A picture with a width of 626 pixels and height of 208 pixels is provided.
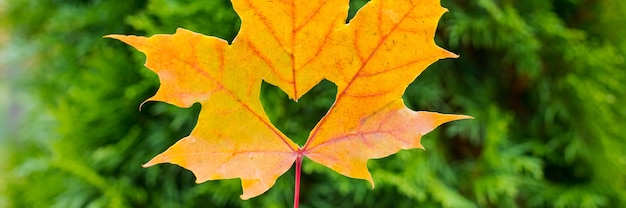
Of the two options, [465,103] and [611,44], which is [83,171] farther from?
[611,44]

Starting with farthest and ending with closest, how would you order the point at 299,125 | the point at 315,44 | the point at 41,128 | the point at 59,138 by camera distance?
1. the point at 41,128
2. the point at 59,138
3. the point at 299,125
4. the point at 315,44

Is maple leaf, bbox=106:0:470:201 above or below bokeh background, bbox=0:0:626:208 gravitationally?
above

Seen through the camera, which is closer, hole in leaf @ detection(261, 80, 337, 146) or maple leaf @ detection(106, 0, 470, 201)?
maple leaf @ detection(106, 0, 470, 201)

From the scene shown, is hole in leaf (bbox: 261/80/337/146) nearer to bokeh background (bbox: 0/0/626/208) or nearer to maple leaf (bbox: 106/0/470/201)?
bokeh background (bbox: 0/0/626/208)

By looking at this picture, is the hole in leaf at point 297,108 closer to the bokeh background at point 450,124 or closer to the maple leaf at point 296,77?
the bokeh background at point 450,124

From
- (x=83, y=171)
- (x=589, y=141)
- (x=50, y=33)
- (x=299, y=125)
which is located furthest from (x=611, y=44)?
(x=50, y=33)

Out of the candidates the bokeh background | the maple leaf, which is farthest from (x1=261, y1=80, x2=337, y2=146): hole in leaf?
the maple leaf
